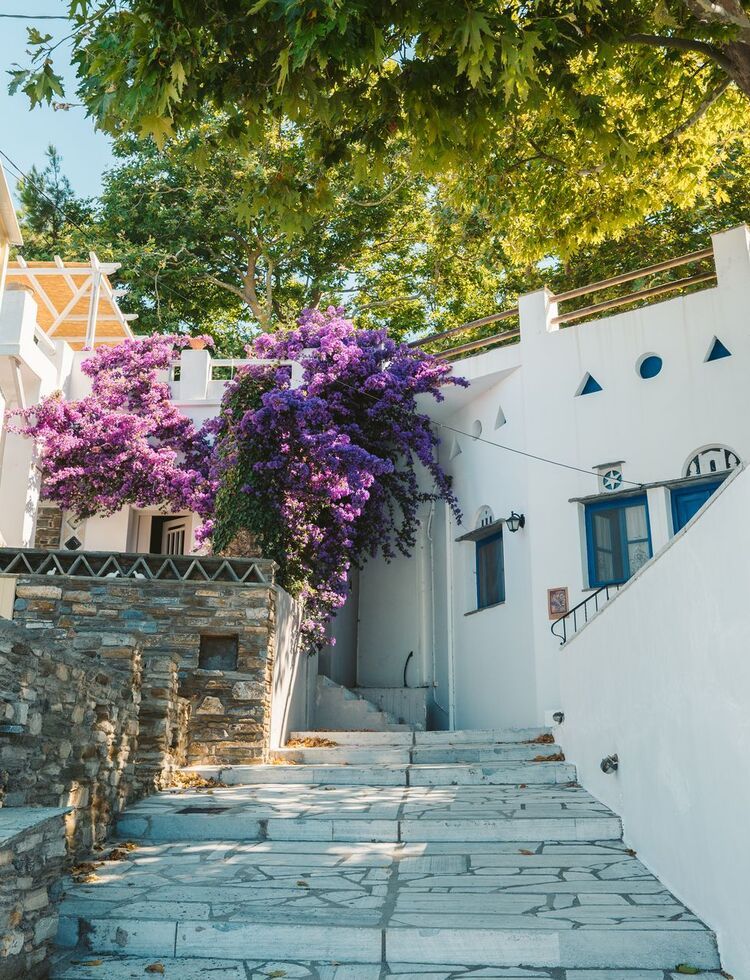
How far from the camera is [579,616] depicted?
A: 436 inches

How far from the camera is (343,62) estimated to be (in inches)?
223

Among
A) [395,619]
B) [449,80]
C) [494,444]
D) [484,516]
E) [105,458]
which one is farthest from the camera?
[395,619]

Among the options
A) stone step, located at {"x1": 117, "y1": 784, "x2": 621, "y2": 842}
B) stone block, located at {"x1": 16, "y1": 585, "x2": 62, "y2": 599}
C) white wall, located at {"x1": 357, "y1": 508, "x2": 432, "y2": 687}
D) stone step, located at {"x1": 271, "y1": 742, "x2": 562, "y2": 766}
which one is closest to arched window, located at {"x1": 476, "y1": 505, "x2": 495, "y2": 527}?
white wall, located at {"x1": 357, "y1": 508, "x2": 432, "y2": 687}

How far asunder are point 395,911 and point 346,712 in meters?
8.05


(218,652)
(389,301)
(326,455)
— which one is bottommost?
(218,652)

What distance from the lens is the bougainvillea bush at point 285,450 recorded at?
11.9 m

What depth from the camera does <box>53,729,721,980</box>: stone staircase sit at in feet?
14.1

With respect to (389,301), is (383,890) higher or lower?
lower

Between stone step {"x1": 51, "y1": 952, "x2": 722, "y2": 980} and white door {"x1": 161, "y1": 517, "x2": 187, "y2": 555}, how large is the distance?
11672 millimetres

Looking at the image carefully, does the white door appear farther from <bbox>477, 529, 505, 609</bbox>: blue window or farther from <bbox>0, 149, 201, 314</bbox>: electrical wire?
<bbox>0, 149, 201, 314</bbox>: electrical wire

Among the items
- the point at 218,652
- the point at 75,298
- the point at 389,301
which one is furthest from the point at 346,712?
the point at 389,301

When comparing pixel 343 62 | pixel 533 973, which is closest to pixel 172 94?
pixel 343 62

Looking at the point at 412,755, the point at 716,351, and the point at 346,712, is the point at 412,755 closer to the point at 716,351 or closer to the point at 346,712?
the point at 346,712

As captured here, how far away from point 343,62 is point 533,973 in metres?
5.00
